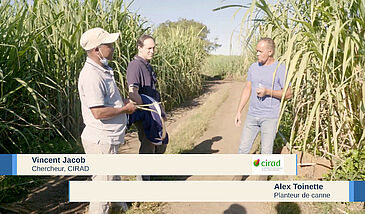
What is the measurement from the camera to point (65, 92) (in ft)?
13.3

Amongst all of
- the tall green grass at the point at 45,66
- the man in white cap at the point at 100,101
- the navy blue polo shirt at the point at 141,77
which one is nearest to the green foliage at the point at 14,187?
the tall green grass at the point at 45,66

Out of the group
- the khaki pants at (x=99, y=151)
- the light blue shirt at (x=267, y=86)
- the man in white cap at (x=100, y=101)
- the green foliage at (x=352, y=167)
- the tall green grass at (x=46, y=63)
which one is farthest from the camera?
the tall green grass at (x=46, y=63)

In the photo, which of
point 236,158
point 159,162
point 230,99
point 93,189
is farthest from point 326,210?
point 230,99

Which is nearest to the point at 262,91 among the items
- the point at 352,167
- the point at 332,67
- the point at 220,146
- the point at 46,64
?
the point at 332,67

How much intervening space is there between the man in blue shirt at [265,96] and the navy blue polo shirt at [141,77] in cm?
109

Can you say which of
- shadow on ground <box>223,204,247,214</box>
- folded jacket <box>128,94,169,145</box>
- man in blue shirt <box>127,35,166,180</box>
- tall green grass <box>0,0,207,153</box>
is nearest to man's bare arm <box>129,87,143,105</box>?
man in blue shirt <box>127,35,166,180</box>

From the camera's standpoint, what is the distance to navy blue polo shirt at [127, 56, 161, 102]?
275 centimetres

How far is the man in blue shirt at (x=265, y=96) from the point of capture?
2.87m

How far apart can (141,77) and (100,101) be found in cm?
87

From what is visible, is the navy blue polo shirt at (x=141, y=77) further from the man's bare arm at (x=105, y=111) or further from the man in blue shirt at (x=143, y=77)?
the man's bare arm at (x=105, y=111)

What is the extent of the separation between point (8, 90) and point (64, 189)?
1.23 meters

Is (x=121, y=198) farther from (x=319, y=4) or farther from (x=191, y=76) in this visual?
(x=191, y=76)

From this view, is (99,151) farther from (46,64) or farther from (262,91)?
(46,64)

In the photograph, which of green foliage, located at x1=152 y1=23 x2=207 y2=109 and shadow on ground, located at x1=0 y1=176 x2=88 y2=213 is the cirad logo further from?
green foliage, located at x1=152 y1=23 x2=207 y2=109
